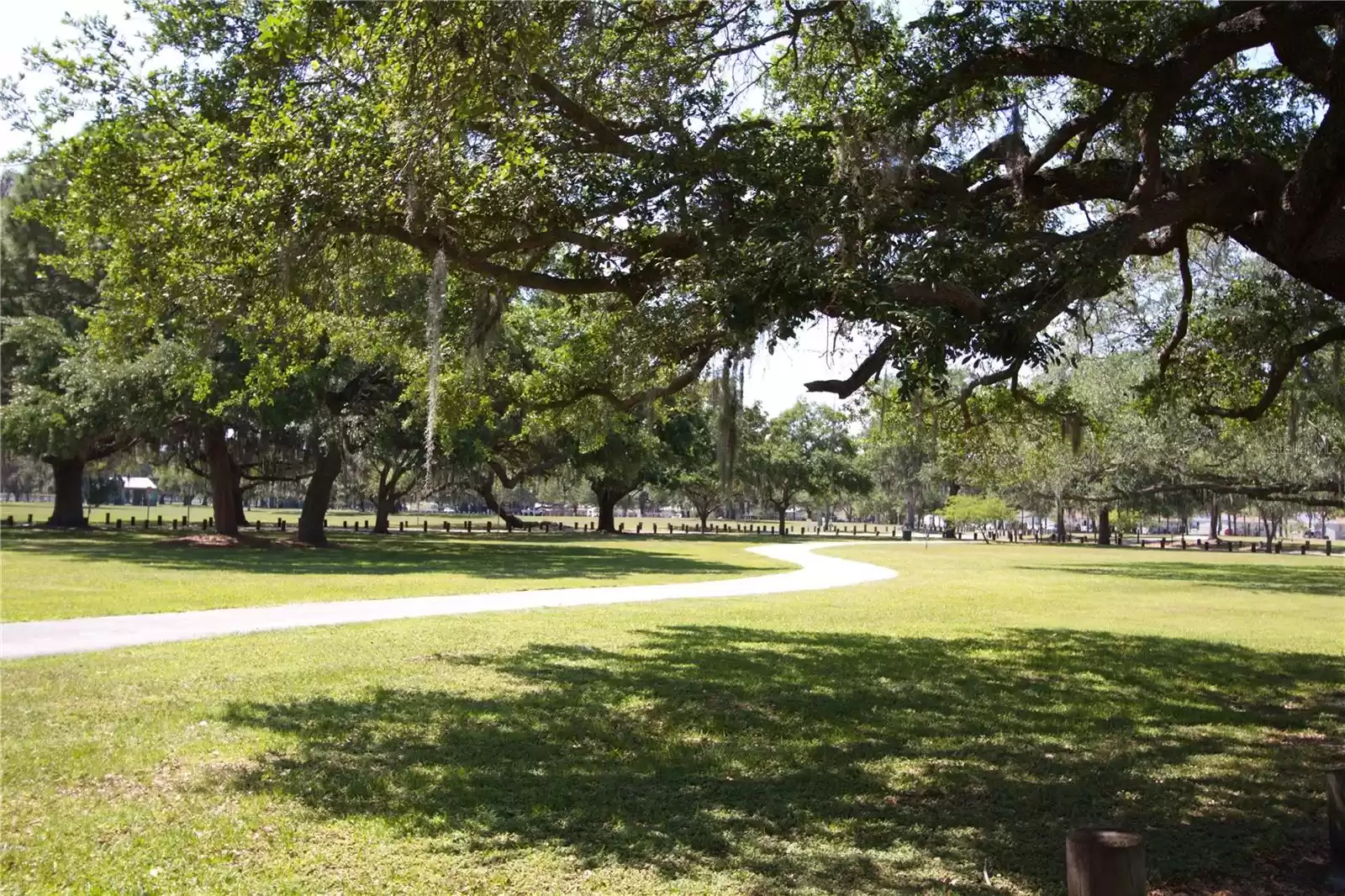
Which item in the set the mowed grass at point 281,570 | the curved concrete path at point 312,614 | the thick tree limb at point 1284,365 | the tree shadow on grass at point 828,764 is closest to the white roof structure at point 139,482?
the mowed grass at point 281,570

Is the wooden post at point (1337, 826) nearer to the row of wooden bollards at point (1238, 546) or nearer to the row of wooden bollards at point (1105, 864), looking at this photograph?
the row of wooden bollards at point (1105, 864)

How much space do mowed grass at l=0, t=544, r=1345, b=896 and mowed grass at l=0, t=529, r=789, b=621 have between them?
15.7 ft

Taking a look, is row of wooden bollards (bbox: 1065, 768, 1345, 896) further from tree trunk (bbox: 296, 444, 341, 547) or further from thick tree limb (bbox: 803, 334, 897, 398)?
tree trunk (bbox: 296, 444, 341, 547)

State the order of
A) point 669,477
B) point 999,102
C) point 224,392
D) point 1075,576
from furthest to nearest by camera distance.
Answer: point 669,477, point 1075,576, point 224,392, point 999,102

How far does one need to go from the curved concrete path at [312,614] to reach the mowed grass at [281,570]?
827 millimetres

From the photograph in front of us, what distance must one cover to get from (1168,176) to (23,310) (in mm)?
36099

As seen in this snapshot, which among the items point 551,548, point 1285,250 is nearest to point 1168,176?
point 1285,250

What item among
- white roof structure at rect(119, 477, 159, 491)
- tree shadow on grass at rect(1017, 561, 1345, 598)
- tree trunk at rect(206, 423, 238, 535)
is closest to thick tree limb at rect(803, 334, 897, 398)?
tree shadow on grass at rect(1017, 561, 1345, 598)

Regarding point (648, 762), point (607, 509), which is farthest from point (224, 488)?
point (607, 509)

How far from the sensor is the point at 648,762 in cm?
708

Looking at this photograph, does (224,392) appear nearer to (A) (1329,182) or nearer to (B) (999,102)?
(B) (999,102)

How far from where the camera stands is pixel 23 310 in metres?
33.9

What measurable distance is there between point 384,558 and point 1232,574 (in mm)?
26007

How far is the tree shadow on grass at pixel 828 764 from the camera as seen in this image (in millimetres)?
5410
